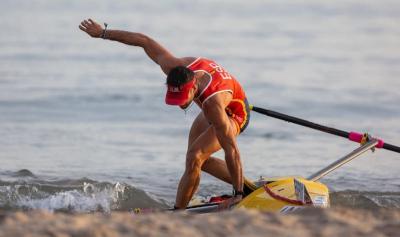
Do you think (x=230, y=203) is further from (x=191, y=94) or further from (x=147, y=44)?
(x=147, y=44)

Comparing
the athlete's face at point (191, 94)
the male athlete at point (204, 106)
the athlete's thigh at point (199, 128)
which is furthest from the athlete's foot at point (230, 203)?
the athlete's face at point (191, 94)

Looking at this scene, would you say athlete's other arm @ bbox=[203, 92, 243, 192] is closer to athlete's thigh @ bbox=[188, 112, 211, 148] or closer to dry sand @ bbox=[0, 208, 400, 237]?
athlete's thigh @ bbox=[188, 112, 211, 148]

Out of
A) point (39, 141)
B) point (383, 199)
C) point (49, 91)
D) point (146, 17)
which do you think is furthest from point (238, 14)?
point (383, 199)

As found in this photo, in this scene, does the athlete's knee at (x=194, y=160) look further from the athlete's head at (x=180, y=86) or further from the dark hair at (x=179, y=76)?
the dark hair at (x=179, y=76)

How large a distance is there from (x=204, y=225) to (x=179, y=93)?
342cm

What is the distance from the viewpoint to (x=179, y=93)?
36.7 ft

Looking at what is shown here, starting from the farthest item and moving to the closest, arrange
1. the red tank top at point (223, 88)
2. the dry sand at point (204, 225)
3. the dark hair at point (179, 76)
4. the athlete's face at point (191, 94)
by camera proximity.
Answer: the red tank top at point (223, 88)
the athlete's face at point (191, 94)
the dark hair at point (179, 76)
the dry sand at point (204, 225)

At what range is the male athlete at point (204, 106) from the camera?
11227 millimetres

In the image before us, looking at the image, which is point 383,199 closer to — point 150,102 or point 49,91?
point 150,102

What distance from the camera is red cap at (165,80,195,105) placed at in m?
11.1

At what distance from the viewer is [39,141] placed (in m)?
17.4

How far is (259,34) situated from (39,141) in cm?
1120

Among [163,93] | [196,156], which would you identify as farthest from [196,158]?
[163,93]

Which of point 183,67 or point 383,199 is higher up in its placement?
point 183,67
